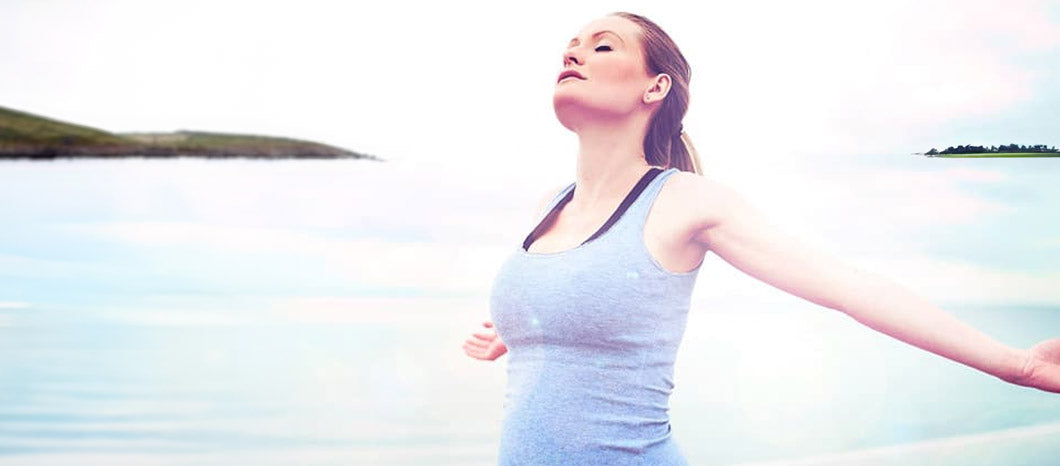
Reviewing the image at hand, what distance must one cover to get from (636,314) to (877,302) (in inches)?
11.1

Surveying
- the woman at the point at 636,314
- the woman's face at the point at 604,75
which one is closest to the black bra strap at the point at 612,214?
the woman at the point at 636,314

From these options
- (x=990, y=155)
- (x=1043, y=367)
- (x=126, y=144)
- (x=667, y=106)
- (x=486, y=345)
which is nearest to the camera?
(x=1043, y=367)

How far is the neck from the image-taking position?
1437 mm

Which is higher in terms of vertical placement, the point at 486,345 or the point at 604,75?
the point at 604,75

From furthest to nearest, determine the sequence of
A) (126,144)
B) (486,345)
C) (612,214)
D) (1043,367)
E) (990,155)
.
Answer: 1. (990,155)
2. (126,144)
3. (486,345)
4. (612,214)
5. (1043,367)

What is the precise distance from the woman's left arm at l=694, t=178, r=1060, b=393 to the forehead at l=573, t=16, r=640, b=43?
0.28m

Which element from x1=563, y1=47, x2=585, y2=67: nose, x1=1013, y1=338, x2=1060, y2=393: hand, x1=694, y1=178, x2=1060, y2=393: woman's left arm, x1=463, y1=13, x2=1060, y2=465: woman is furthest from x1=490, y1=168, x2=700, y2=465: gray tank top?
x1=1013, y1=338, x2=1060, y2=393: hand

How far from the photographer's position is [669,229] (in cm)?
132

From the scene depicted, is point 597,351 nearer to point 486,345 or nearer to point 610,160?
point 610,160

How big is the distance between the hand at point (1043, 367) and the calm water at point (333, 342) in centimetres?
62

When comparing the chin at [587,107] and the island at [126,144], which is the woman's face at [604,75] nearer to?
the chin at [587,107]

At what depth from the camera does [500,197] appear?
6.25ft

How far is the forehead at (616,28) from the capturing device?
4.75 feet

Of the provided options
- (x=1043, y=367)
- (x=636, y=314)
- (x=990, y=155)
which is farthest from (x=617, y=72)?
(x=990, y=155)
